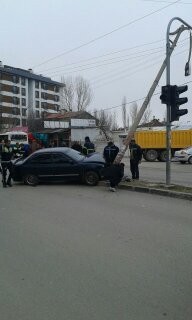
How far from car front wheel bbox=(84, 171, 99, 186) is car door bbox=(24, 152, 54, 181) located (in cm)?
137

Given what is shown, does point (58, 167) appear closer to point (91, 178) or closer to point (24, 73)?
point (91, 178)

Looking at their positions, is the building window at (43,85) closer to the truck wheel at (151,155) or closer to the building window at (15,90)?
the building window at (15,90)

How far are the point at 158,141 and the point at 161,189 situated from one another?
22665 millimetres

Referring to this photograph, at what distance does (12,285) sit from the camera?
209 inches

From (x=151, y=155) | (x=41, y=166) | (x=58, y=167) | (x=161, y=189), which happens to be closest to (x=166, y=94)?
(x=161, y=189)

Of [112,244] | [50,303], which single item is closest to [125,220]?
[112,244]

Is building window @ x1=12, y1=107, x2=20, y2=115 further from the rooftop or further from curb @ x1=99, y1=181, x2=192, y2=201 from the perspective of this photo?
curb @ x1=99, y1=181, x2=192, y2=201

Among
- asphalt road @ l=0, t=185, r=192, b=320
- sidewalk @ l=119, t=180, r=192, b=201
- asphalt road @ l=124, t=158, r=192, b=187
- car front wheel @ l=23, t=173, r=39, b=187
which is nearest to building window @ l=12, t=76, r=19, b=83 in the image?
asphalt road @ l=124, t=158, r=192, b=187

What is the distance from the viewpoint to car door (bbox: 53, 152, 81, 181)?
54.4 ft

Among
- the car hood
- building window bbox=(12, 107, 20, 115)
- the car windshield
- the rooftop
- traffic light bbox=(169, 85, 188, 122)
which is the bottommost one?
the car hood

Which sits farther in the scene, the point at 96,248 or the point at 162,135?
the point at 162,135

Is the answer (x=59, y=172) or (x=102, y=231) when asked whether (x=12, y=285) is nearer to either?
(x=102, y=231)

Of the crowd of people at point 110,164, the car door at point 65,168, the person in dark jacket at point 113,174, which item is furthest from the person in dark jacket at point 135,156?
the person in dark jacket at point 113,174

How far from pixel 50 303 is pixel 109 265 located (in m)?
1.50
